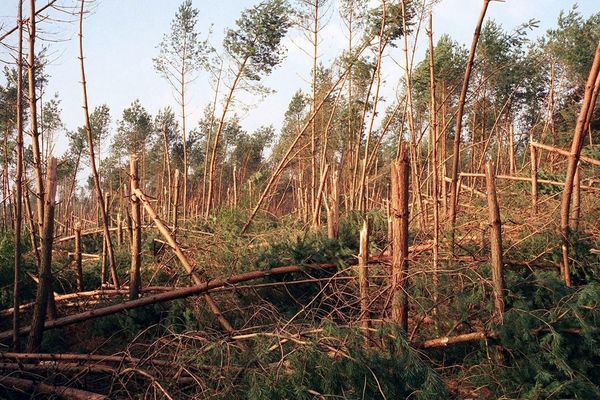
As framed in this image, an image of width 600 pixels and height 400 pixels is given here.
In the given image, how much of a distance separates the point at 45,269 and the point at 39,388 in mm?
1028

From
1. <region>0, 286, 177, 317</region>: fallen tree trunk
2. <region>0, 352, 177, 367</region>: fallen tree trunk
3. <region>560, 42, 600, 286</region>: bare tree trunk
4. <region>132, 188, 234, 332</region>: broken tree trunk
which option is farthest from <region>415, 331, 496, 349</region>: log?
<region>0, 286, 177, 317</region>: fallen tree trunk

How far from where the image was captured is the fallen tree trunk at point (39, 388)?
13.9 ft

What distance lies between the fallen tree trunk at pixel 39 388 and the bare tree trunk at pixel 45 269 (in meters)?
0.49

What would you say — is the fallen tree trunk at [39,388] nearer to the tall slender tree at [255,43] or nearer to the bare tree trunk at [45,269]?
the bare tree trunk at [45,269]

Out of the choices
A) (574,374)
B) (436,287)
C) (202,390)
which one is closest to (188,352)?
(202,390)

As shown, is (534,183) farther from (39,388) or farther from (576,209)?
(39,388)

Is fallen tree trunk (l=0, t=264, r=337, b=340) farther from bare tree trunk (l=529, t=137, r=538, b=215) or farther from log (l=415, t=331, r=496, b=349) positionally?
bare tree trunk (l=529, t=137, r=538, b=215)

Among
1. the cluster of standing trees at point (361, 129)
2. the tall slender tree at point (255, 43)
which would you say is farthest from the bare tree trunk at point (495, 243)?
the tall slender tree at point (255, 43)

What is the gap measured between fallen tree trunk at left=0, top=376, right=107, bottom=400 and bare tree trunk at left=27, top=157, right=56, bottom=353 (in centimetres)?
49

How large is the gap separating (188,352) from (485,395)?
2.00m

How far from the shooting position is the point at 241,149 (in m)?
24.7

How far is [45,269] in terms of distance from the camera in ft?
16.5

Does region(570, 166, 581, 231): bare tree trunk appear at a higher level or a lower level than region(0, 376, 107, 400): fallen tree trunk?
higher

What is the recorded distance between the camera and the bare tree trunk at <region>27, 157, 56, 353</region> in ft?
16.2
